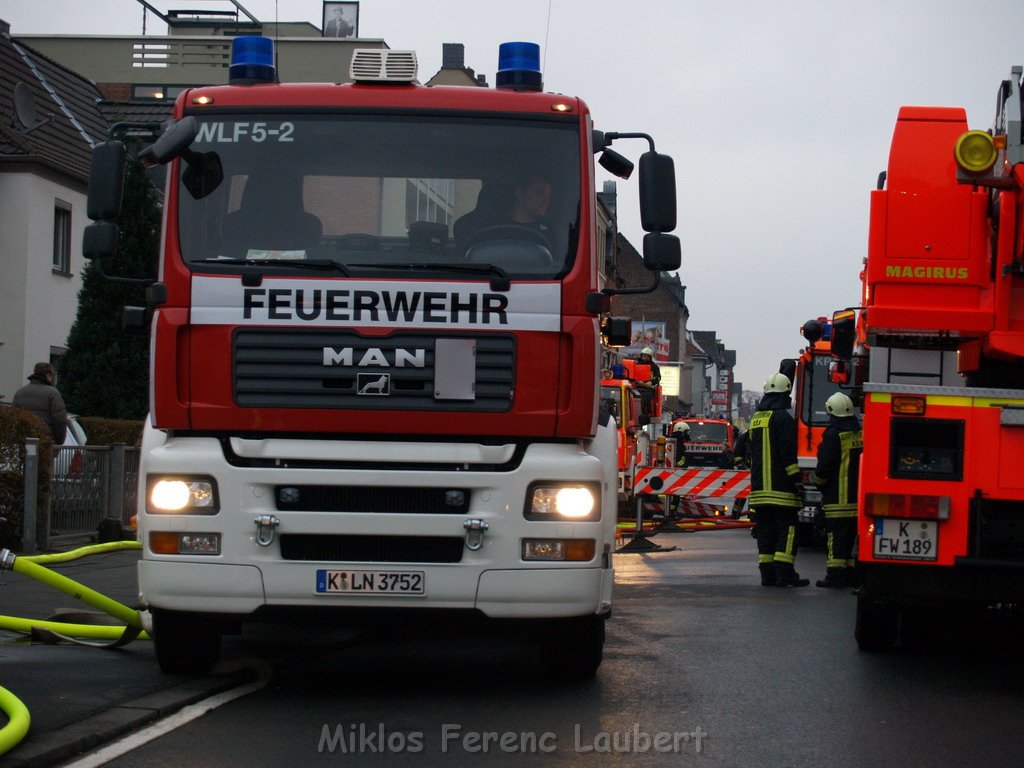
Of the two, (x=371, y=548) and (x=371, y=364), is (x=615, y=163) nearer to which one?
(x=371, y=364)

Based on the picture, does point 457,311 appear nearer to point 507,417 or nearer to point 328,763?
point 507,417

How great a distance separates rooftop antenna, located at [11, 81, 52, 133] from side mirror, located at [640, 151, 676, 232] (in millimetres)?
23809

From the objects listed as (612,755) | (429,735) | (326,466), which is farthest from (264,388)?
(612,755)

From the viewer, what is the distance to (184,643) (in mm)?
8492

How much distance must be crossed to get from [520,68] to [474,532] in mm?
2741

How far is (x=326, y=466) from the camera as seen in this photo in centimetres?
802

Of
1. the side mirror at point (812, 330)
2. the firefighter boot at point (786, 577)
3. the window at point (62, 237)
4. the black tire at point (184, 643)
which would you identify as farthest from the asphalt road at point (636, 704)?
the window at point (62, 237)

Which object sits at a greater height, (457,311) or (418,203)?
(418,203)

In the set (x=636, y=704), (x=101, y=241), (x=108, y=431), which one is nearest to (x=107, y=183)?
(x=101, y=241)

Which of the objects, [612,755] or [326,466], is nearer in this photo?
[612,755]

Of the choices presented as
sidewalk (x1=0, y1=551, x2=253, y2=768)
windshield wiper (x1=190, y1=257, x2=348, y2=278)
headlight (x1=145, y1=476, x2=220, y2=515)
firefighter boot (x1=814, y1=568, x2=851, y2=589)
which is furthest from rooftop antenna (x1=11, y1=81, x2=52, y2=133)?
headlight (x1=145, y1=476, x2=220, y2=515)

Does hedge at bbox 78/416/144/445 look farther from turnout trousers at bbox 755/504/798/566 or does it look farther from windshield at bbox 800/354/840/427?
windshield at bbox 800/354/840/427

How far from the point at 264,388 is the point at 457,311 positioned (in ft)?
3.42

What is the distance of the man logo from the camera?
805cm
